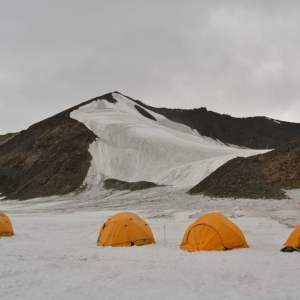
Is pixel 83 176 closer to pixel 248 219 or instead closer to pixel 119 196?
pixel 119 196

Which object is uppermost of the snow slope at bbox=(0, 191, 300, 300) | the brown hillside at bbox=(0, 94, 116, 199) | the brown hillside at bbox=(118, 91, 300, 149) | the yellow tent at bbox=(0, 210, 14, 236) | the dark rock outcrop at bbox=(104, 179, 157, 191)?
the brown hillside at bbox=(118, 91, 300, 149)

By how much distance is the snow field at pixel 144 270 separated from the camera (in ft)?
29.2

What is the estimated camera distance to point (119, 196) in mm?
45688

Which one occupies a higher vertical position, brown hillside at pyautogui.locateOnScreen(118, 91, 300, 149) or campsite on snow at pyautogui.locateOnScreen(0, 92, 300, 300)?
brown hillside at pyautogui.locateOnScreen(118, 91, 300, 149)

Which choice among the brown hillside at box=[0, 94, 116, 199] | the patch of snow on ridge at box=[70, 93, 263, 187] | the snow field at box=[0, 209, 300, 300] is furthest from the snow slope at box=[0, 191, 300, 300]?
the brown hillside at box=[0, 94, 116, 199]

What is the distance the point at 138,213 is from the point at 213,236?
16710mm

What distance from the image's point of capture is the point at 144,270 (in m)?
Result: 11.4

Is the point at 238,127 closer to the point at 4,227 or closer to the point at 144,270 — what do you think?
the point at 4,227

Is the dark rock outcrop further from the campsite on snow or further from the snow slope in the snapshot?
the snow slope

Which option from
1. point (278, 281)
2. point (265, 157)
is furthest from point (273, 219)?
point (265, 157)

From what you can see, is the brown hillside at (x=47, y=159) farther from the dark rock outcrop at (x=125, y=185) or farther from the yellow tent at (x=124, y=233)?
the yellow tent at (x=124, y=233)

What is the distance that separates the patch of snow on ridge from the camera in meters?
54.9

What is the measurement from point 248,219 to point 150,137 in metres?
47.1

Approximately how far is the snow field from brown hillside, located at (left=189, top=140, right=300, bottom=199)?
17136mm
